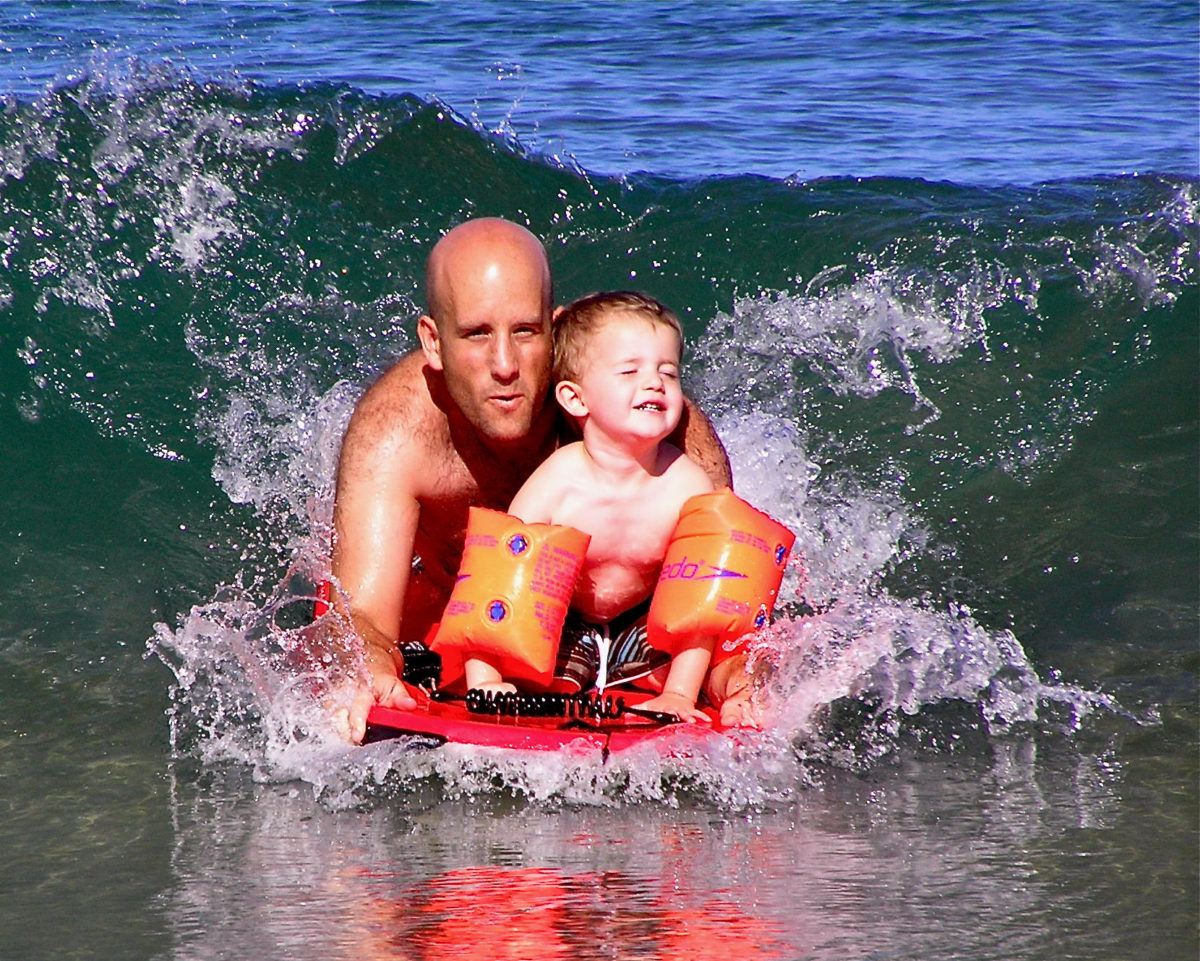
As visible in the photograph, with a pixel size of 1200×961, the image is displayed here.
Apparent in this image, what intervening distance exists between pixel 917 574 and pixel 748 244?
3143 mm

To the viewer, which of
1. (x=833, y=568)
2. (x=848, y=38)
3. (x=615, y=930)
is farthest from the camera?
(x=848, y=38)

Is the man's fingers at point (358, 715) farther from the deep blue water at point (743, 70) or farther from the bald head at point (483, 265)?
the deep blue water at point (743, 70)

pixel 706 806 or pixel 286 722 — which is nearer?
pixel 706 806

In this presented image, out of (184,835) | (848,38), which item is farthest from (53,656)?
(848,38)

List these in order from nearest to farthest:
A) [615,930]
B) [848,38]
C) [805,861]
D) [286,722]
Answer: [615,930] → [805,861] → [286,722] → [848,38]

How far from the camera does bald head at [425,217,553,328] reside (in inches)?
179

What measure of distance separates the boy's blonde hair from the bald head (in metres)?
0.10

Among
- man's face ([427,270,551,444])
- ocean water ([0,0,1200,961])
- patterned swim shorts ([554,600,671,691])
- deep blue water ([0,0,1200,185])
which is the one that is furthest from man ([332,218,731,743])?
deep blue water ([0,0,1200,185])

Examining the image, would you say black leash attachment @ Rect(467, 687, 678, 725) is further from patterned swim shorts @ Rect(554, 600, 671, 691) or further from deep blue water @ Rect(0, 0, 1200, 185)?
deep blue water @ Rect(0, 0, 1200, 185)

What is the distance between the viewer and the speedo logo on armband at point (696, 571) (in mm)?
4445

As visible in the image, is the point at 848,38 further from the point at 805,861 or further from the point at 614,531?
the point at 805,861

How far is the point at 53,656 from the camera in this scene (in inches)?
212

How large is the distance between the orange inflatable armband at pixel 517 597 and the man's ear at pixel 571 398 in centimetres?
34

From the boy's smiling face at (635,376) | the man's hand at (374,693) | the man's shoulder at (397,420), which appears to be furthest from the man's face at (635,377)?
the man's hand at (374,693)
